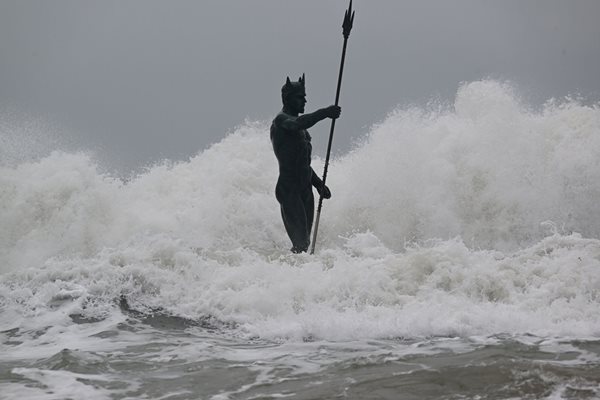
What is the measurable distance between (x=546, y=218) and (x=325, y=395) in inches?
355

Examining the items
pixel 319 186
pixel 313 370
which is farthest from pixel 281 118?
pixel 313 370

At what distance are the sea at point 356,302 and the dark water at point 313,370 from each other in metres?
0.02

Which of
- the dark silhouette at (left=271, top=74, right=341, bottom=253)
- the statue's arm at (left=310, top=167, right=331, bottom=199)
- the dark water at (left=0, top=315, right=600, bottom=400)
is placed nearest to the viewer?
the dark water at (left=0, top=315, right=600, bottom=400)

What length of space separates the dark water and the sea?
18 mm

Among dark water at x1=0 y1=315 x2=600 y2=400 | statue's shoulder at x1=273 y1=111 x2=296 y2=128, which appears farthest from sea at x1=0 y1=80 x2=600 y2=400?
statue's shoulder at x1=273 y1=111 x2=296 y2=128

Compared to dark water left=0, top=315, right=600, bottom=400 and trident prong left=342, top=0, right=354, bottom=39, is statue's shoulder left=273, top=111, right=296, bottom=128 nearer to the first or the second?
trident prong left=342, top=0, right=354, bottom=39

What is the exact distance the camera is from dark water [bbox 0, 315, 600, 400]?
3.55m

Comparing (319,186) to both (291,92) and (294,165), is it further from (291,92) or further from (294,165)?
(291,92)

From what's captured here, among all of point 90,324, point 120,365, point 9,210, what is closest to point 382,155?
point 9,210

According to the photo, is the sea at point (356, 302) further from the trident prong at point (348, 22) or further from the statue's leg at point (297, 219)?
the trident prong at point (348, 22)

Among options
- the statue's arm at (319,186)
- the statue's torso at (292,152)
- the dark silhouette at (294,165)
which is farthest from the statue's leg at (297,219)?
the statue's arm at (319,186)

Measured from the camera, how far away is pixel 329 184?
14.9 m

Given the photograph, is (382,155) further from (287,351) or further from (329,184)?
(287,351)

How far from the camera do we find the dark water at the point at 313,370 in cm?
355
